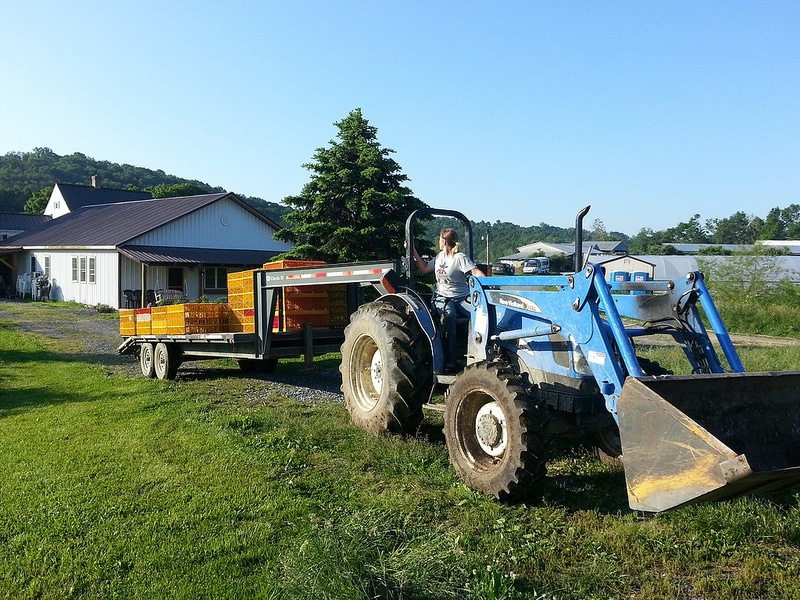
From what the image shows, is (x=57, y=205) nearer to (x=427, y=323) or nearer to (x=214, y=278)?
(x=214, y=278)

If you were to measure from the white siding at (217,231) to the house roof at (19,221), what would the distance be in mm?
29246

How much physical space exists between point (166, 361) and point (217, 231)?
78.5ft

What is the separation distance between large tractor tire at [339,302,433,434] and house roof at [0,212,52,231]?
56.9 meters

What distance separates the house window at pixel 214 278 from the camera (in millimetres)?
33281

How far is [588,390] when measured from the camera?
5.72m

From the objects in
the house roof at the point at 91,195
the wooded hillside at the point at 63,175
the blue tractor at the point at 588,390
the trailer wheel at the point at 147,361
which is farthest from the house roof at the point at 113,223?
the wooded hillside at the point at 63,175

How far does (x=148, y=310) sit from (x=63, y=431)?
470cm

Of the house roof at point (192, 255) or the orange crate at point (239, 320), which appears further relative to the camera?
the house roof at point (192, 255)

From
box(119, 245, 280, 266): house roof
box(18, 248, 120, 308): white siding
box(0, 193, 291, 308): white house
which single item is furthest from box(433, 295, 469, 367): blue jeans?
box(18, 248, 120, 308): white siding

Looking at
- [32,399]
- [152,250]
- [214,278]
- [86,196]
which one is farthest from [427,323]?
[86,196]

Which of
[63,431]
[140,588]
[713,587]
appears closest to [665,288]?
[713,587]

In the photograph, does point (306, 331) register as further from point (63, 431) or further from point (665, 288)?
point (665, 288)

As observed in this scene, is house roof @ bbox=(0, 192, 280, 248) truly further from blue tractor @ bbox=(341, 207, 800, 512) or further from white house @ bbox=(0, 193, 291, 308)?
blue tractor @ bbox=(341, 207, 800, 512)

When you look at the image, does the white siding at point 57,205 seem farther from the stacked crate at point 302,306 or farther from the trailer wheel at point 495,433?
the trailer wheel at point 495,433
